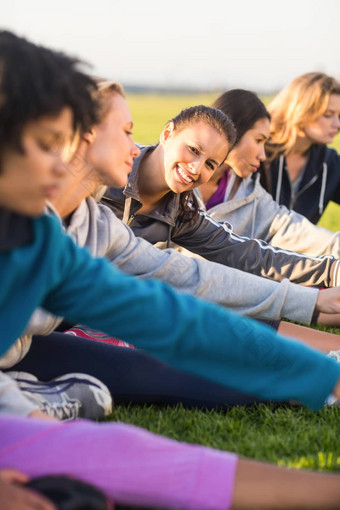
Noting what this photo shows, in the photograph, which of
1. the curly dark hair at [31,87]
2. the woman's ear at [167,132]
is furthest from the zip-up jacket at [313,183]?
the curly dark hair at [31,87]

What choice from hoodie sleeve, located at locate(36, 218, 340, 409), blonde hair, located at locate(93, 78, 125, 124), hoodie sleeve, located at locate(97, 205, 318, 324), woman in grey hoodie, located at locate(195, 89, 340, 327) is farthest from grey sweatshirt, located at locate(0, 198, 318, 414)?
woman in grey hoodie, located at locate(195, 89, 340, 327)

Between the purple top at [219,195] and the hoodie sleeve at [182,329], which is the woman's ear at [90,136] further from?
the purple top at [219,195]

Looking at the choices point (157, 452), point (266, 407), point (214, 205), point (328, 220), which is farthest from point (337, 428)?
point (328, 220)

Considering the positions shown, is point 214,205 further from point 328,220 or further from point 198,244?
point 328,220

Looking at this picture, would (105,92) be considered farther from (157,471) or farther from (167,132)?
(157,471)

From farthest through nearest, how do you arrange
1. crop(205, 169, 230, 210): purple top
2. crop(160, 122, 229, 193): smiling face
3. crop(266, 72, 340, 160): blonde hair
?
crop(266, 72, 340, 160): blonde hair → crop(205, 169, 230, 210): purple top → crop(160, 122, 229, 193): smiling face

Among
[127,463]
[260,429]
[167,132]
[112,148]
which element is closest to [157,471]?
[127,463]

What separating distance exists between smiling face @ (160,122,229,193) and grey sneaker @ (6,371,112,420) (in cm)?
122

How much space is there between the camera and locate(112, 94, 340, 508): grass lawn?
231 centimetres

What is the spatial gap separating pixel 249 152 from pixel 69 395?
2.41 metres

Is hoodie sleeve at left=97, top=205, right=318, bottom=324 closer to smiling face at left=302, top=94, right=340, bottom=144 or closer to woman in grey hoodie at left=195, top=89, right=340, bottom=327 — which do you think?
woman in grey hoodie at left=195, top=89, right=340, bottom=327

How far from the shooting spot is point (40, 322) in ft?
8.09

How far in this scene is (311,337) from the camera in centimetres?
344

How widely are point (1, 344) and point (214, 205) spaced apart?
2.85 metres
